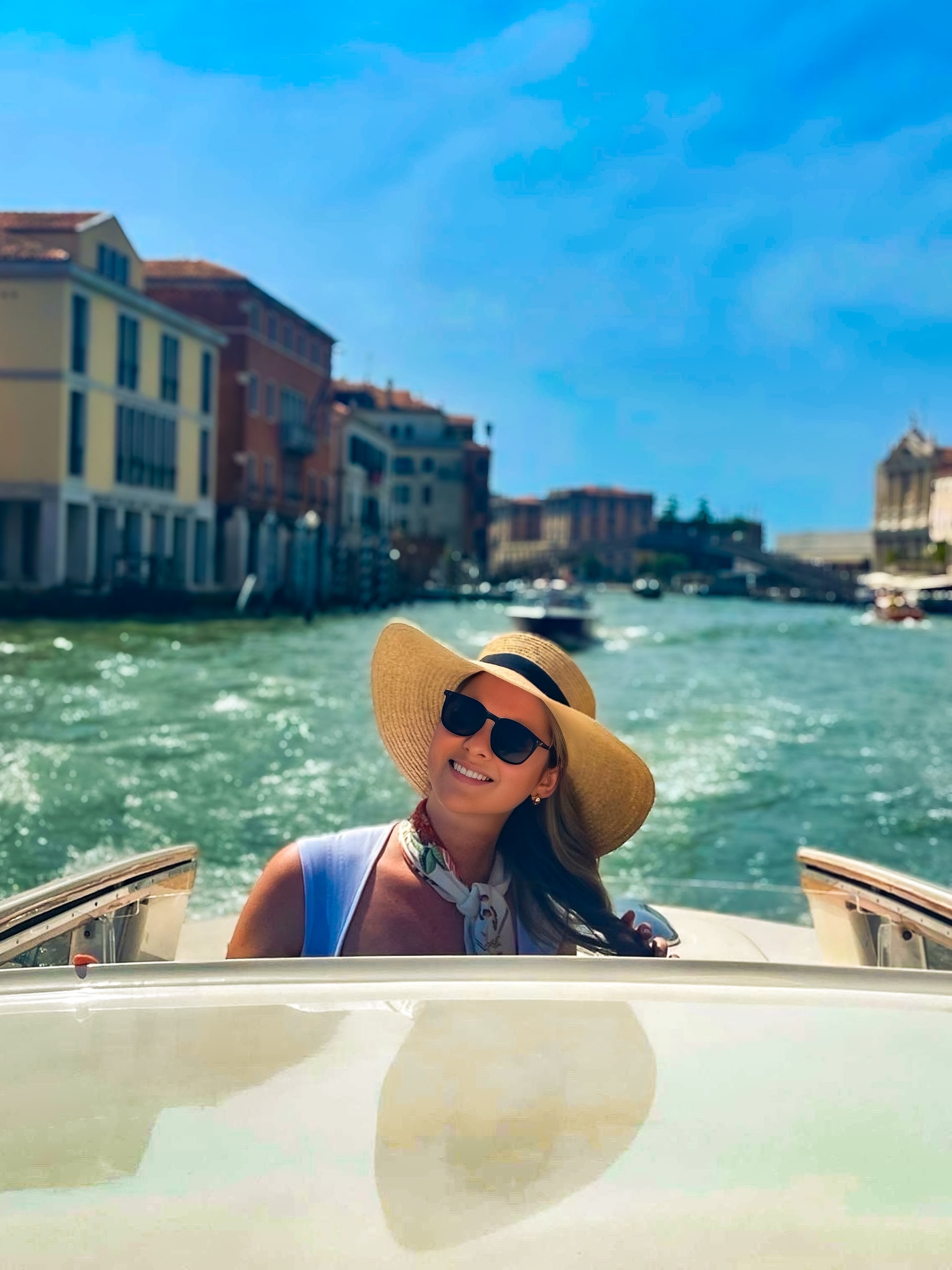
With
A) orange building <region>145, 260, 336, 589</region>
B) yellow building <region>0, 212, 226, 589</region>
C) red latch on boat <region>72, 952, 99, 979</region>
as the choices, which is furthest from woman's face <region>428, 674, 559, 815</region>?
orange building <region>145, 260, 336, 589</region>

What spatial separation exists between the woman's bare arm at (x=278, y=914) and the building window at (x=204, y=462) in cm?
2770

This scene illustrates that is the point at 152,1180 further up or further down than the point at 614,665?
further up

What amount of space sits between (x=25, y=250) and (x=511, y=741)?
2290cm

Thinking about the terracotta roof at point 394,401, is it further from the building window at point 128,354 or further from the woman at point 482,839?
the woman at point 482,839

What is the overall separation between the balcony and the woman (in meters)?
32.0

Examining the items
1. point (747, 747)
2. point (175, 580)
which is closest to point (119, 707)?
point (747, 747)

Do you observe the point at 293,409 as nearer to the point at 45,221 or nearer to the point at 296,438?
the point at 296,438

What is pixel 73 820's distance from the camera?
7.27 metres

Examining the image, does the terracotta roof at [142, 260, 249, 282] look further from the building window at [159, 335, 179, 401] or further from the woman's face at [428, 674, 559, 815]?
the woman's face at [428, 674, 559, 815]

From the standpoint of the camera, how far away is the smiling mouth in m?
1.90

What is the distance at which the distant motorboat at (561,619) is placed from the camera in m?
26.8

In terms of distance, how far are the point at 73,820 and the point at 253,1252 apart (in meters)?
6.77

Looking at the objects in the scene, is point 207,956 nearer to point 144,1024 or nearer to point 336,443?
point 144,1024

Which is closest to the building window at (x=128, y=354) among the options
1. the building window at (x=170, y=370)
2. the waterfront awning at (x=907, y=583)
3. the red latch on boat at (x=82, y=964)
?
the building window at (x=170, y=370)
